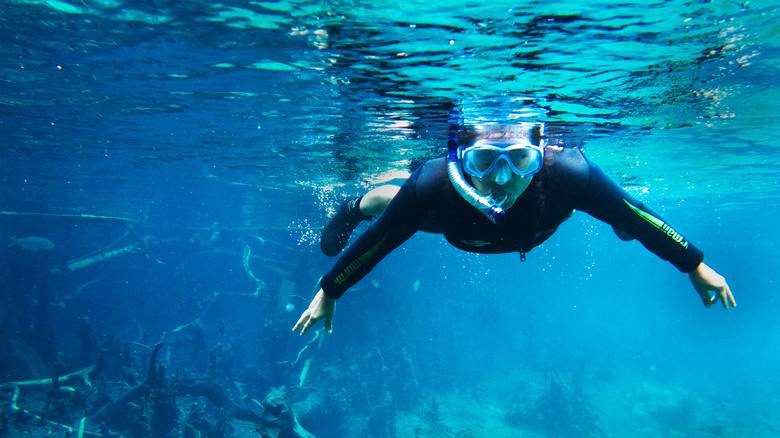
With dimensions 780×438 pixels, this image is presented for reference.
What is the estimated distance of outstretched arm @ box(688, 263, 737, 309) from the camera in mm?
3691

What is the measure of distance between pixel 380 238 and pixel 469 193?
3.31 ft

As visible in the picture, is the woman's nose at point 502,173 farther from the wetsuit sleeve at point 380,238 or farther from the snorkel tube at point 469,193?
the wetsuit sleeve at point 380,238

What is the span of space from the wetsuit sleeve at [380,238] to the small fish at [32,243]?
2228 centimetres

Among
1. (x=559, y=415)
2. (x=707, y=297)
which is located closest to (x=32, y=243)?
(x=707, y=297)

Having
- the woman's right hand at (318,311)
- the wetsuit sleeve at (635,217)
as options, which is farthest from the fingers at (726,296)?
the woman's right hand at (318,311)

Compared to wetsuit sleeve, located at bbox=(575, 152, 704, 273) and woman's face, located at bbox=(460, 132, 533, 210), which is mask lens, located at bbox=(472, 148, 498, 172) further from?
wetsuit sleeve, located at bbox=(575, 152, 704, 273)

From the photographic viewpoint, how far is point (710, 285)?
3684 millimetres

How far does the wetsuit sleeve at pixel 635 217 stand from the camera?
356 cm

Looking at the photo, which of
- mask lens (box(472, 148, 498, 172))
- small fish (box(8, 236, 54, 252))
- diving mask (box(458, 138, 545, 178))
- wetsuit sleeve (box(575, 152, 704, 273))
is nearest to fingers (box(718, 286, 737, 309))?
wetsuit sleeve (box(575, 152, 704, 273))

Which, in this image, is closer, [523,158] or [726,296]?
[523,158]

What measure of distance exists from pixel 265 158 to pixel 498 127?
1129 centimetres

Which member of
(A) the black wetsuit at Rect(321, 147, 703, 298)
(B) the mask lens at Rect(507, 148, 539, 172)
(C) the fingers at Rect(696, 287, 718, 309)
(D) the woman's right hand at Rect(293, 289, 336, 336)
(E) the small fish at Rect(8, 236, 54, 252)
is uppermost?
(B) the mask lens at Rect(507, 148, 539, 172)

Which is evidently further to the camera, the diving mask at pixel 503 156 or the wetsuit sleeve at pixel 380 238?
the wetsuit sleeve at pixel 380 238

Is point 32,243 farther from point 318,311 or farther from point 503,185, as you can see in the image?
point 503,185
